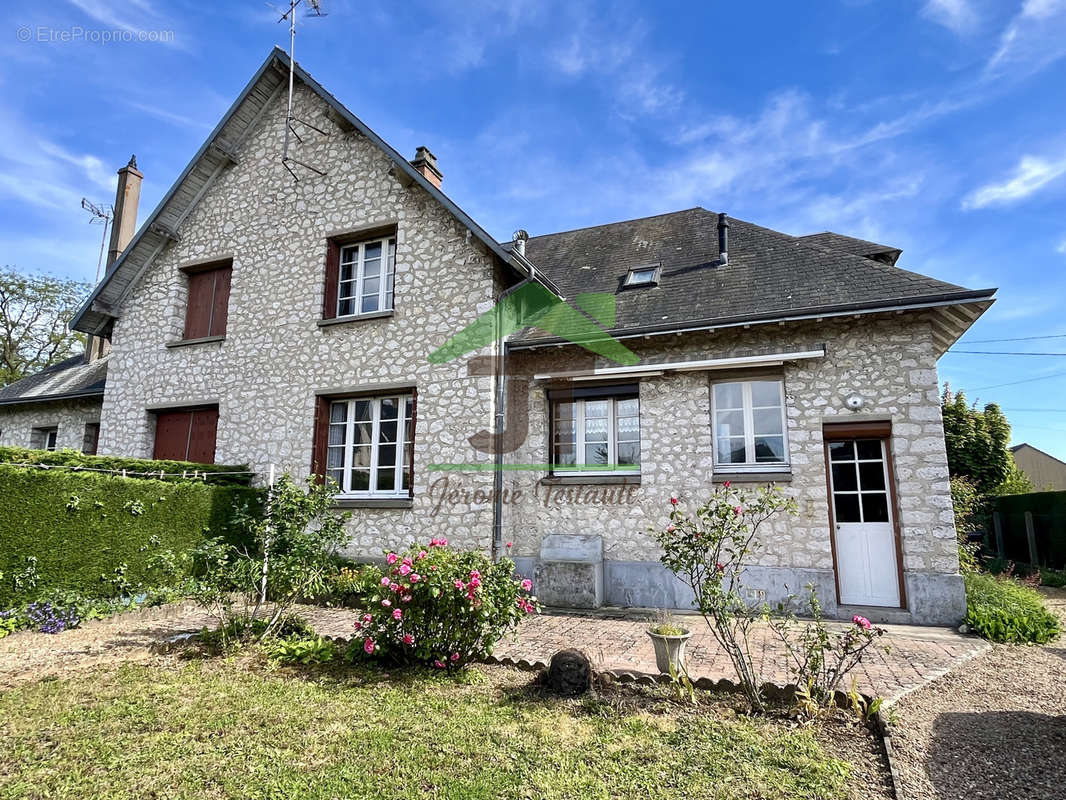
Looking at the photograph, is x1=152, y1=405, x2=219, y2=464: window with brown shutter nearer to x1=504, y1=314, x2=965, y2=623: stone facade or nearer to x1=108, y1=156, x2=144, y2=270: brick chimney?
x1=504, y1=314, x2=965, y2=623: stone facade

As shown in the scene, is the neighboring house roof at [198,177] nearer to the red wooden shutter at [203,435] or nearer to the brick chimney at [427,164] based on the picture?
the brick chimney at [427,164]

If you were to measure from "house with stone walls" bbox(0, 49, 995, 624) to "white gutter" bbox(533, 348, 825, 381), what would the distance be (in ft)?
0.14

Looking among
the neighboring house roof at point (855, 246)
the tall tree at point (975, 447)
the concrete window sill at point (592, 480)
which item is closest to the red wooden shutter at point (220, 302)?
the concrete window sill at point (592, 480)

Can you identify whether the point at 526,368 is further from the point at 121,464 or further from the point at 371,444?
the point at 121,464

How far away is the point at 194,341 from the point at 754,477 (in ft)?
32.4

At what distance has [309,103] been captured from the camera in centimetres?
1043

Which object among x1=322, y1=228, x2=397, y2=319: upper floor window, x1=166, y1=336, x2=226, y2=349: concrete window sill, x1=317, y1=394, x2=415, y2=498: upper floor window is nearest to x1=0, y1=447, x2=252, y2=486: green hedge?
x1=317, y1=394, x2=415, y2=498: upper floor window

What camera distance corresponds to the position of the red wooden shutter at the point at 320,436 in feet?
30.3

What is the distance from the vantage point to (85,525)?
669 cm

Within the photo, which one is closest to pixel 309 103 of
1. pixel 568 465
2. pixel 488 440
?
pixel 488 440

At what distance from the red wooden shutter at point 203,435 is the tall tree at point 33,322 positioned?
19.1 m

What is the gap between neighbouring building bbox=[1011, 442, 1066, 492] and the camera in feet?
102

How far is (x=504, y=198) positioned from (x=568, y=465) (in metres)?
5.68

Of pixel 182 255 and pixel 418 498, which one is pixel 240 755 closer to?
pixel 418 498
